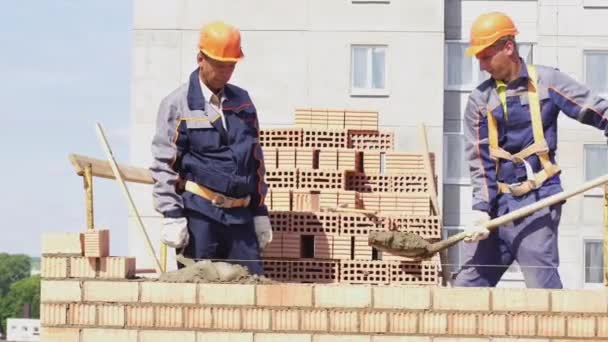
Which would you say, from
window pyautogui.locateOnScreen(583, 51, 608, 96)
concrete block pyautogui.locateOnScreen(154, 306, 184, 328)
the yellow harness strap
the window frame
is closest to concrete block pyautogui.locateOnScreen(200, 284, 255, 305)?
concrete block pyautogui.locateOnScreen(154, 306, 184, 328)

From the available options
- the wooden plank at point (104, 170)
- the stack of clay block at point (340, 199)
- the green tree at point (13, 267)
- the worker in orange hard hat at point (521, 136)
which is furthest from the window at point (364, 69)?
the green tree at point (13, 267)

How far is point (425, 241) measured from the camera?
11.0 m

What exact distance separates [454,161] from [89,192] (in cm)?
2417

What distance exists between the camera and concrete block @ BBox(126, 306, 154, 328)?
9.62m

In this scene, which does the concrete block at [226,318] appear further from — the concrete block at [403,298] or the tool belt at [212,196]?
the tool belt at [212,196]

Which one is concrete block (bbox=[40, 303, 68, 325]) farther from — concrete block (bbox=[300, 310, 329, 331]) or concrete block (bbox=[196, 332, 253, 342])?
concrete block (bbox=[300, 310, 329, 331])

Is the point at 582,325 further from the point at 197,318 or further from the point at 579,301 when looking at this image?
the point at 197,318

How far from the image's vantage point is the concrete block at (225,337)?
9.51m

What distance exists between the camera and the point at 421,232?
1141cm

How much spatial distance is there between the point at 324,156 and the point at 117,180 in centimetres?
176

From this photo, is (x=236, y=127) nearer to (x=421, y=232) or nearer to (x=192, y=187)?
(x=192, y=187)

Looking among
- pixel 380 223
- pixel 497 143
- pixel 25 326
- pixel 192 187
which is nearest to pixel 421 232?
pixel 380 223

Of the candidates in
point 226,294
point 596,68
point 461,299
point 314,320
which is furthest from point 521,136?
point 596,68

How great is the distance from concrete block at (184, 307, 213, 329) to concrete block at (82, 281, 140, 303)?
36 cm
